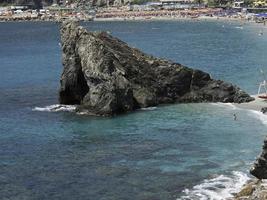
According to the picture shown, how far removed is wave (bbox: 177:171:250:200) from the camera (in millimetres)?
41375

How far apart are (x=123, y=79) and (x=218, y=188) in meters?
28.2

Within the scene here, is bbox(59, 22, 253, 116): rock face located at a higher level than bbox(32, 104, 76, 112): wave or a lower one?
higher

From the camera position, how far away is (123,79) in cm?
6844

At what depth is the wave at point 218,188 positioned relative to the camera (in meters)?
41.4

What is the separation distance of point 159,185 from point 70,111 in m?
29.3

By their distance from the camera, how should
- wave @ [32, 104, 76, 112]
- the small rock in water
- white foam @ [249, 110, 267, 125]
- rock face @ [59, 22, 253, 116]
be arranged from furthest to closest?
wave @ [32, 104, 76, 112], rock face @ [59, 22, 253, 116], the small rock in water, white foam @ [249, 110, 267, 125]

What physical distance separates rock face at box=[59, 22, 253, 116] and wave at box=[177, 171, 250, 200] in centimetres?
2524

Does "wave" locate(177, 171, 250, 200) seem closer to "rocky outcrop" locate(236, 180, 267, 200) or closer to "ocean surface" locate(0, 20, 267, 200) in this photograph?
"ocean surface" locate(0, 20, 267, 200)

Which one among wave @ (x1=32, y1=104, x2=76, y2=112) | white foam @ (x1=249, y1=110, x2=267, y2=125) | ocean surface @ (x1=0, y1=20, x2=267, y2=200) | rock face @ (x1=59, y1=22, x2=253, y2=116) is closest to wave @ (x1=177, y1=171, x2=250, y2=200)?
ocean surface @ (x1=0, y1=20, x2=267, y2=200)

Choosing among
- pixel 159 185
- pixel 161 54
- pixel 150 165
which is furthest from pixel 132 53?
pixel 161 54

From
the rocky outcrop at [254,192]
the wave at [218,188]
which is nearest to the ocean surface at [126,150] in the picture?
the wave at [218,188]

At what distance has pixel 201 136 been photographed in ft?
189

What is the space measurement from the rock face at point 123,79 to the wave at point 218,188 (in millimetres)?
25244

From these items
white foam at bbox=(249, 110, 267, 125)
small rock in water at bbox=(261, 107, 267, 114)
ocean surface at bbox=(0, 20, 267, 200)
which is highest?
small rock in water at bbox=(261, 107, 267, 114)
